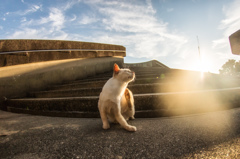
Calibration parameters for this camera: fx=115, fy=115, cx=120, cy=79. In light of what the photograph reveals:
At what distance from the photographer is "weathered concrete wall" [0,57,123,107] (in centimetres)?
396

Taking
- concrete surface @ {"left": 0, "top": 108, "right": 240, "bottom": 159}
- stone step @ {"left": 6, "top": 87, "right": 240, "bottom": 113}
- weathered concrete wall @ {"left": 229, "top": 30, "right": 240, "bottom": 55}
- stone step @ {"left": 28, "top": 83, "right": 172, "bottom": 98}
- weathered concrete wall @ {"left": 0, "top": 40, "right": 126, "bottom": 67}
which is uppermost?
weathered concrete wall @ {"left": 0, "top": 40, "right": 126, "bottom": 67}

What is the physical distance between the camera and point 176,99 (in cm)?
229

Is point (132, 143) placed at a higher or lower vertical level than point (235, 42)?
lower

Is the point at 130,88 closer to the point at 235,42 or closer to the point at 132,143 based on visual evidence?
the point at 132,143

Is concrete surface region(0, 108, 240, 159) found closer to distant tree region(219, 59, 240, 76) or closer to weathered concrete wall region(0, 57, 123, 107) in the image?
weathered concrete wall region(0, 57, 123, 107)

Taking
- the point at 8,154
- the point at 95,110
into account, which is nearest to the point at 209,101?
the point at 95,110

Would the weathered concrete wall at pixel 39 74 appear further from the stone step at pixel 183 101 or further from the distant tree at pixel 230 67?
the distant tree at pixel 230 67

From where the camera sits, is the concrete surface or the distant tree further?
the distant tree

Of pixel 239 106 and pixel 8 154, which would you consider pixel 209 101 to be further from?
pixel 8 154

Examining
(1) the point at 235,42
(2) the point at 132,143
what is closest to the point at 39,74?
(2) the point at 132,143

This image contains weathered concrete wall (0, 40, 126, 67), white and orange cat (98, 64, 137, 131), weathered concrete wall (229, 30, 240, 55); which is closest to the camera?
weathered concrete wall (229, 30, 240, 55)

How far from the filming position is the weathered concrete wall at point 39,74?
396 centimetres

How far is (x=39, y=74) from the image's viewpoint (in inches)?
176

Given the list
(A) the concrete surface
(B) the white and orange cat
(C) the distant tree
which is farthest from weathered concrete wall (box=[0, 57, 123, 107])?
(C) the distant tree
